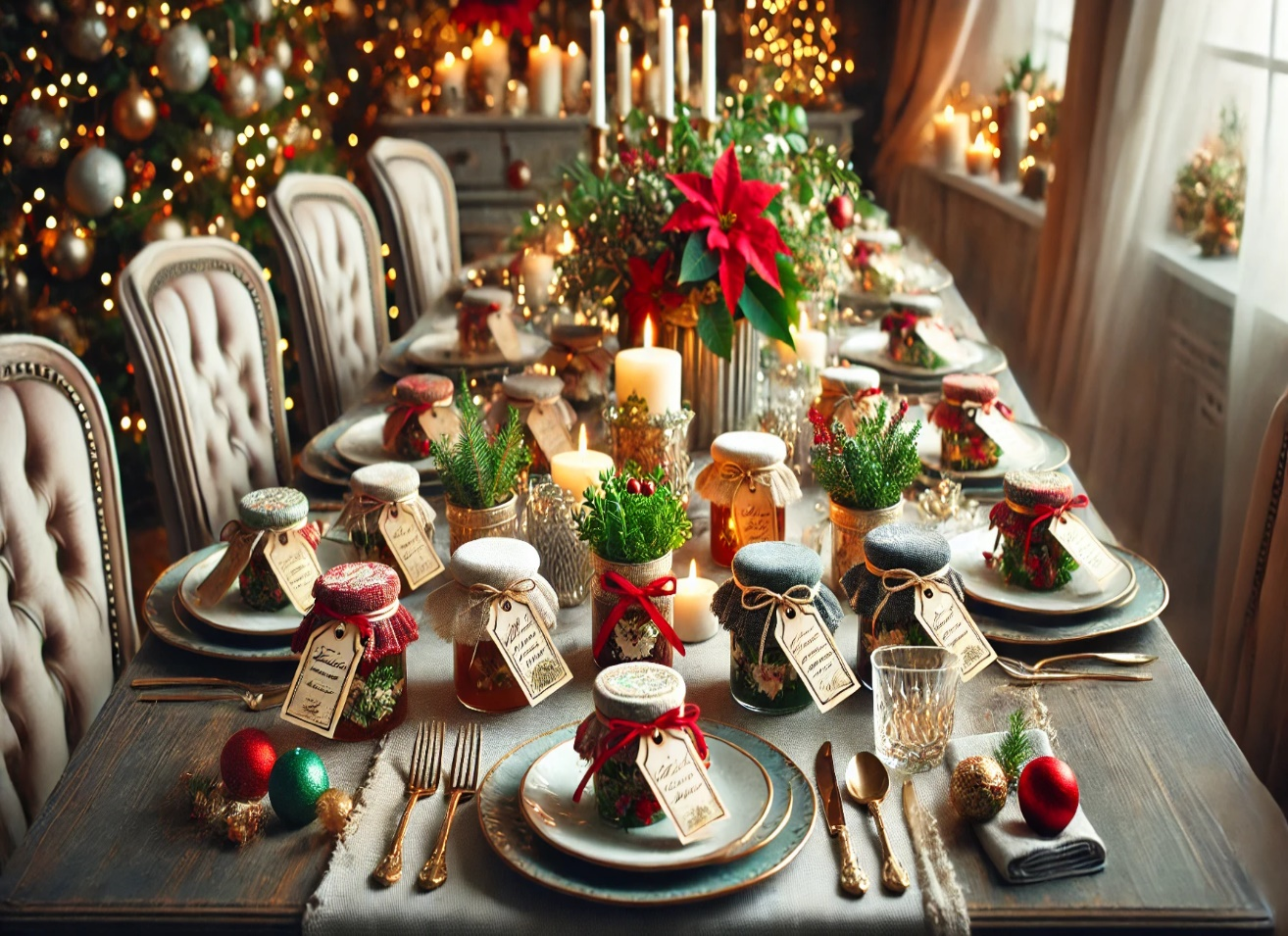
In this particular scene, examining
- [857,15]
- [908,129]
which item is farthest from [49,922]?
[857,15]

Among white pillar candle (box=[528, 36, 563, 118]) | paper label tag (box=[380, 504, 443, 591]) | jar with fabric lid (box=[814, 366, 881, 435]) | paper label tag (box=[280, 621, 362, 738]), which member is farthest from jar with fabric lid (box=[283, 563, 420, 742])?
white pillar candle (box=[528, 36, 563, 118])

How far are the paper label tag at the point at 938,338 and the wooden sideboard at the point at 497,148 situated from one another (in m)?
2.50

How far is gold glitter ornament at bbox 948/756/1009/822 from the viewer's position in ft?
3.12

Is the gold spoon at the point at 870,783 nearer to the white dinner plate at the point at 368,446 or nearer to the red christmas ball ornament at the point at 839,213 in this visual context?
the white dinner plate at the point at 368,446

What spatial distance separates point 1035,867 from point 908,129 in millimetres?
3778

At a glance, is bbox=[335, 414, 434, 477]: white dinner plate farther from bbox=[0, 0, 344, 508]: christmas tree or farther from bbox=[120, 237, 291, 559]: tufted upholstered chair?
bbox=[0, 0, 344, 508]: christmas tree

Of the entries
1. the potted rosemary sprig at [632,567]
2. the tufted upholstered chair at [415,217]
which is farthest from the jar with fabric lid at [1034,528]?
the tufted upholstered chair at [415,217]

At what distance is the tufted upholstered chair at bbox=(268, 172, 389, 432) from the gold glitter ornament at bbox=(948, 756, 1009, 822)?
170cm

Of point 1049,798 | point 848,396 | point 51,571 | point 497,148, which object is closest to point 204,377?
point 51,571

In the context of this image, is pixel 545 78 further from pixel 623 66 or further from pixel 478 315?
pixel 623 66

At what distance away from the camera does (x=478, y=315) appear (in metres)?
2.17

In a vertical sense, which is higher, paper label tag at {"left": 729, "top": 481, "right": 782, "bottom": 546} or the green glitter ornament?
paper label tag at {"left": 729, "top": 481, "right": 782, "bottom": 546}

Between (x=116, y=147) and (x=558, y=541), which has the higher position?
(x=116, y=147)

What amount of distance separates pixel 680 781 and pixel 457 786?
0.20 meters
